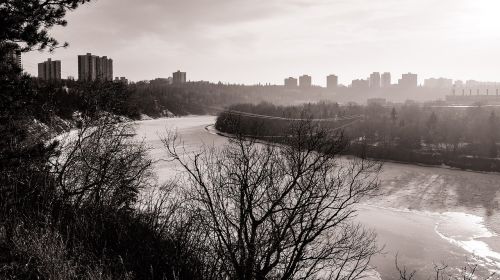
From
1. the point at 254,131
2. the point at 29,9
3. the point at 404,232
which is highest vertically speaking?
the point at 29,9

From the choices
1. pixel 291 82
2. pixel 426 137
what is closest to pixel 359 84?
pixel 291 82

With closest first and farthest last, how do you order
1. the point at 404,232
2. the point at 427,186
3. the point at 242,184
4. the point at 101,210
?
the point at 101,210
the point at 242,184
the point at 404,232
the point at 427,186

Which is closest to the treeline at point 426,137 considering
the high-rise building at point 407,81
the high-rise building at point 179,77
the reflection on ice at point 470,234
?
the reflection on ice at point 470,234

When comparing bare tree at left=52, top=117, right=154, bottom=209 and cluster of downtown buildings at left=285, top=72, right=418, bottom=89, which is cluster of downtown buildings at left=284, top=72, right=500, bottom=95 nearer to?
cluster of downtown buildings at left=285, top=72, right=418, bottom=89

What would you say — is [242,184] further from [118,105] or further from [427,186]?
[427,186]

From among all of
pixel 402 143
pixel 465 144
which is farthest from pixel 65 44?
pixel 465 144

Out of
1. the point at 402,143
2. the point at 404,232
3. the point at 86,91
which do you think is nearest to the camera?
the point at 86,91

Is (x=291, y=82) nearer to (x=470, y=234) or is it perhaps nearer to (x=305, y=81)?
(x=305, y=81)

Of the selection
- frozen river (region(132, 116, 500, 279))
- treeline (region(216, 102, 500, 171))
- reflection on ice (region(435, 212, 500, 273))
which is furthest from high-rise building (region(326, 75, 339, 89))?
reflection on ice (region(435, 212, 500, 273))

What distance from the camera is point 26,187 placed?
22.5 feet

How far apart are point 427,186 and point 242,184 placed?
20.4 m

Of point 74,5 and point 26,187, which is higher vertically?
point 74,5

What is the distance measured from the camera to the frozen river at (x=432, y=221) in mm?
13641

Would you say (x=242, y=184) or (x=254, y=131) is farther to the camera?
(x=254, y=131)
